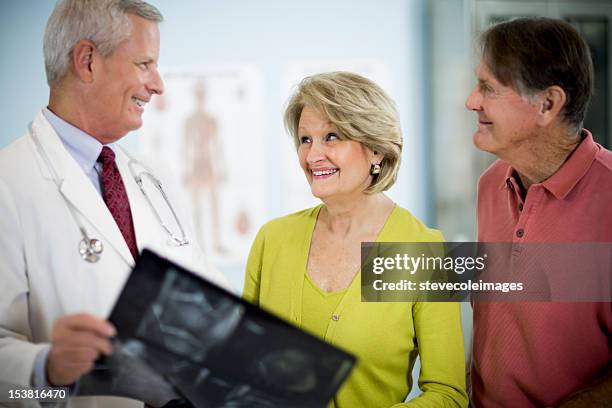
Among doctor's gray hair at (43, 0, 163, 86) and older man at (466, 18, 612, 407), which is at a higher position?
doctor's gray hair at (43, 0, 163, 86)

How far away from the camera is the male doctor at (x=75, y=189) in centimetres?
98

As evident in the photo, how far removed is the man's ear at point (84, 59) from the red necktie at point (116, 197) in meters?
0.15

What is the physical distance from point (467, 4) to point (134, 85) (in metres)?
1.40

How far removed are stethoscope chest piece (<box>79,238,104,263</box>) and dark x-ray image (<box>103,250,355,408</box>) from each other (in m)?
0.23

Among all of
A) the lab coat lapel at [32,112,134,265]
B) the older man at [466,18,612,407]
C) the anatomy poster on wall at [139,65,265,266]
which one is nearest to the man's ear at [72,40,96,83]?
the lab coat lapel at [32,112,134,265]

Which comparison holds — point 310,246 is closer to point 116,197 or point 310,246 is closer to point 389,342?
point 389,342

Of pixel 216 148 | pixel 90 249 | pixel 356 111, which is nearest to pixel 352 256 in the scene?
pixel 356 111

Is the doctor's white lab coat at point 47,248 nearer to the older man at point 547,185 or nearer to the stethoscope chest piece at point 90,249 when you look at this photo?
the stethoscope chest piece at point 90,249

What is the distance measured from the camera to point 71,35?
3.39 feet

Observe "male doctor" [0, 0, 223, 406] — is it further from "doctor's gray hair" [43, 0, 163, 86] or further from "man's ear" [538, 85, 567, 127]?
"man's ear" [538, 85, 567, 127]

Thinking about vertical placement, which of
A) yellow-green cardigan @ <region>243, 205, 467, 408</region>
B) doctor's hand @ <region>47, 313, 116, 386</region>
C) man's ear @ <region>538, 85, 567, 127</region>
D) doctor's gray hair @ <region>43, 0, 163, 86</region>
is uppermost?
doctor's gray hair @ <region>43, 0, 163, 86</region>

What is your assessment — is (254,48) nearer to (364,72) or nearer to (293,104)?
(364,72)

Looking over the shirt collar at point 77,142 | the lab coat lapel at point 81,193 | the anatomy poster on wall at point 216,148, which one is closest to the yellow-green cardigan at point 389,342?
the lab coat lapel at point 81,193

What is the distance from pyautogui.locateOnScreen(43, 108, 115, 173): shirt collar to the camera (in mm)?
1084
